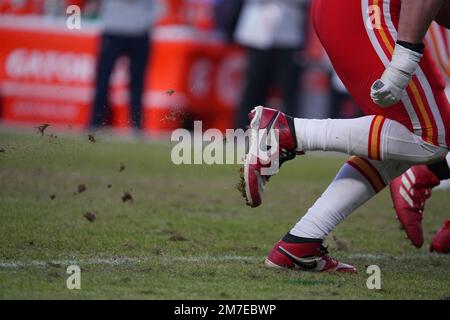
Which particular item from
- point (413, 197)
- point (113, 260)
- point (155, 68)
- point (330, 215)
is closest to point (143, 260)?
point (113, 260)

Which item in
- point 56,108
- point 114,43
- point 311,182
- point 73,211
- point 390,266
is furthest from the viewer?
point 56,108

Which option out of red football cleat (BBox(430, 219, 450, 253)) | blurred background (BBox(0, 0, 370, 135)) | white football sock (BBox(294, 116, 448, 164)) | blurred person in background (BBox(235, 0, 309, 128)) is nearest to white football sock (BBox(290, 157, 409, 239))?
white football sock (BBox(294, 116, 448, 164))

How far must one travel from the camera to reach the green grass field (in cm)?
357

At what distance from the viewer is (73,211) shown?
5.30 meters

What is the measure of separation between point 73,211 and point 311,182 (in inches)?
99.6

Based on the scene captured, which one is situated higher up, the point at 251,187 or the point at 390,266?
the point at 251,187

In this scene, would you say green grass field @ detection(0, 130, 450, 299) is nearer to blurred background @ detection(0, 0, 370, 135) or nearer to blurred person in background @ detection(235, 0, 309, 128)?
blurred person in background @ detection(235, 0, 309, 128)

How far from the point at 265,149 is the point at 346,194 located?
1.28 feet

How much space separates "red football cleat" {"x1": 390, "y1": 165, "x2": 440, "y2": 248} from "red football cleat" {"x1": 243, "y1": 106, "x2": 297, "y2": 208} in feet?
3.43

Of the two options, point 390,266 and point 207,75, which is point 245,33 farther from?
point 390,266

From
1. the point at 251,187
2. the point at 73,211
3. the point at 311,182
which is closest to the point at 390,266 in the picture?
the point at 251,187

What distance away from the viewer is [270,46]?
1052 centimetres

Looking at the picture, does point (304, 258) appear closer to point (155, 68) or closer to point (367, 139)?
point (367, 139)
